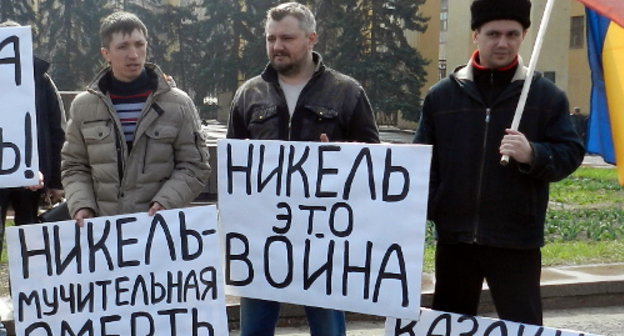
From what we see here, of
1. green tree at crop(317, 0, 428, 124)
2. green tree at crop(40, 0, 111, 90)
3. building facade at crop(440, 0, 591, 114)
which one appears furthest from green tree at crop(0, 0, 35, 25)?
building facade at crop(440, 0, 591, 114)

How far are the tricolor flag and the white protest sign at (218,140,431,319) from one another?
918 millimetres

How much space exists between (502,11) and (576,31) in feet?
116

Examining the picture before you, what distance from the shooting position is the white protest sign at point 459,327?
3.44 m

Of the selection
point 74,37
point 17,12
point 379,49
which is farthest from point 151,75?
point 74,37

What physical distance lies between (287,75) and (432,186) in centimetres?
78

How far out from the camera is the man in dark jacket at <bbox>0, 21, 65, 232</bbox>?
5196 millimetres

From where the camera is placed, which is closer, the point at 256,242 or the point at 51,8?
the point at 256,242

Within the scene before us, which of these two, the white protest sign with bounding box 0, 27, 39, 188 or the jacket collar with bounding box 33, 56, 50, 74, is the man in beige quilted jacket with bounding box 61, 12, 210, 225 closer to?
the white protest sign with bounding box 0, 27, 39, 188

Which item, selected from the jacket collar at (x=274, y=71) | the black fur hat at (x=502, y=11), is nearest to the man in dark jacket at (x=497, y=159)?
the black fur hat at (x=502, y=11)

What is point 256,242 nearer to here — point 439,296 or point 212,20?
point 439,296

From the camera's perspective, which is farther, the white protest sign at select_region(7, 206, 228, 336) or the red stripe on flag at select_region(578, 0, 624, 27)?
the white protest sign at select_region(7, 206, 228, 336)

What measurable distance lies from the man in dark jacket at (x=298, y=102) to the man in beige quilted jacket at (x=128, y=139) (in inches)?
12.5

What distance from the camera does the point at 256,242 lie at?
3660 mm

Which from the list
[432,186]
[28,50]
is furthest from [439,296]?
[28,50]
